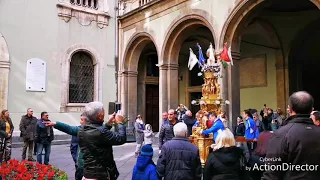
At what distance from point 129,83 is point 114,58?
1.54 metres

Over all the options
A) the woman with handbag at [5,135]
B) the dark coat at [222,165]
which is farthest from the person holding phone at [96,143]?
the woman with handbag at [5,135]

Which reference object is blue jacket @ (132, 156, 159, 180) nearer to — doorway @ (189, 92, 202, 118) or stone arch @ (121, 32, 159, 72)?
stone arch @ (121, 32, 159, 72)

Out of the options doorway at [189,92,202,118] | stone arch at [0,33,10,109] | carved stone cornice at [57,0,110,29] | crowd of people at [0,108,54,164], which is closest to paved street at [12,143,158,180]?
crowd of people at [0,108,54,164]

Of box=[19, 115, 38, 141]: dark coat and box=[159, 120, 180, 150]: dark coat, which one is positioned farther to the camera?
box=[19, 115, 38, 141]: dark coat

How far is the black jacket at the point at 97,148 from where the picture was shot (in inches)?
126

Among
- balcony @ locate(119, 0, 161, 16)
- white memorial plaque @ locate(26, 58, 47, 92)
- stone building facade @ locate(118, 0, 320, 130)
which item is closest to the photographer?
stone building facade @ locate(118, 0, 320, 130)

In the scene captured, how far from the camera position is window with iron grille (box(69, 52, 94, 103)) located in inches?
608

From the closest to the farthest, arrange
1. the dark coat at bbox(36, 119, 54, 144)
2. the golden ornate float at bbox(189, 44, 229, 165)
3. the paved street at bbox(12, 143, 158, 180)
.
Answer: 1. the golden ornate float at bbox(189, 44, 229, 165)
2. the paved street at bbox(12, 143, 158, 180)
3. the dark coat at bbox(36, 119, 54, 144)

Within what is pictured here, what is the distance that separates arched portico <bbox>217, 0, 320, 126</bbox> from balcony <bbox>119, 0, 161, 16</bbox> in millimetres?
4420

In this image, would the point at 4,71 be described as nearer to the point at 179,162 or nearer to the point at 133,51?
the point at 133,51

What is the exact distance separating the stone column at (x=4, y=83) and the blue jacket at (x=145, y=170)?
37.2ft

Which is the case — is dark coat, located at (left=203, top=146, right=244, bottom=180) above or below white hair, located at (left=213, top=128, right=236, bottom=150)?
below

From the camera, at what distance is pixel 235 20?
10.6 metres

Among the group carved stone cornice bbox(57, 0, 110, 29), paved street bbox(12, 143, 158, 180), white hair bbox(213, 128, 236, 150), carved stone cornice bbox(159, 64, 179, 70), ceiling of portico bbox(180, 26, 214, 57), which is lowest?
paved street bbox(12, 143, 158, 180)
